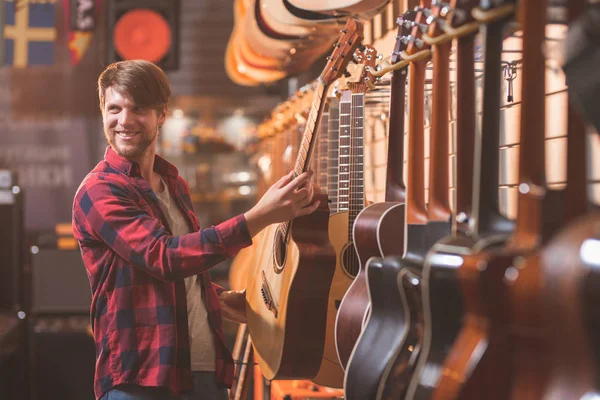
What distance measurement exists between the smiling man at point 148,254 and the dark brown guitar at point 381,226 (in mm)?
191

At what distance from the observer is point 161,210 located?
2.04 metres

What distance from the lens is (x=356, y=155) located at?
6.58 ft

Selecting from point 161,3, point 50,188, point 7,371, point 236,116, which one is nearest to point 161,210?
point 7,371

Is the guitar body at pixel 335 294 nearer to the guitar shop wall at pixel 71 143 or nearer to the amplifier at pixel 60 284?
the guitar shop wall at pixel 71 143

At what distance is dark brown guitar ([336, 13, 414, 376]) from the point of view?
1601 mm

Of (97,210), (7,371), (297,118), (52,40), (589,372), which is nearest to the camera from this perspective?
(589,372)

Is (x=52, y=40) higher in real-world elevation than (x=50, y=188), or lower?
higher

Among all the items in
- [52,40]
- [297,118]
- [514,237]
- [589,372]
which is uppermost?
[52,40]

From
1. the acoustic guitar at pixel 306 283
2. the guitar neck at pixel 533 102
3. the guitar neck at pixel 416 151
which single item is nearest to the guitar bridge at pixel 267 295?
the acoustic guitar at pixel 306 283

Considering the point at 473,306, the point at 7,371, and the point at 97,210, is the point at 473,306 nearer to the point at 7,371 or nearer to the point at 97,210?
the point at 97,210

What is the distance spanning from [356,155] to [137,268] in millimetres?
620

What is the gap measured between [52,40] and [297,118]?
428 centimetres

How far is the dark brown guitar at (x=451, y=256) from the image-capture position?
3.63ft

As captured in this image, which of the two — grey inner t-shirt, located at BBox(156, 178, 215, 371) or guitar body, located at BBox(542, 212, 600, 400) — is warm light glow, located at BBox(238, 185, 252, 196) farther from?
guitar body, located at BBox(542, 212, 600, 400)
